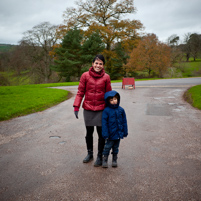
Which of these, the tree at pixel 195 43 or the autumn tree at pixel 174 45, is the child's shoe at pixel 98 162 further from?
the tree at pixel 195 43

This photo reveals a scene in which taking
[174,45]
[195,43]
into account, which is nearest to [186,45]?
[195,43]

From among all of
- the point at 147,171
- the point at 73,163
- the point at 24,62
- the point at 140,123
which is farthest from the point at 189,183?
A: the point at 24,62

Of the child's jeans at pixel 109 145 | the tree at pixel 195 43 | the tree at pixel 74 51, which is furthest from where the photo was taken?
the tree at pixel 195 43

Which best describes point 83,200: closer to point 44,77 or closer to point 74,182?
point 74,182

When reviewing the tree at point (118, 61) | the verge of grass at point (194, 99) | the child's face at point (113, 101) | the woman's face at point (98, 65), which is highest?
the tree at point (118, 61)

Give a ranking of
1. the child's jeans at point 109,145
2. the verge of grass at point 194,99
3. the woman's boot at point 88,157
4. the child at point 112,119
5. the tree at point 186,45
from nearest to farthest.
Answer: the child at point 112,119
the child's jeans at point 109,145
the woman's boot at point 88,157
the verge of grass at point 194,99
the tree at point 186,45

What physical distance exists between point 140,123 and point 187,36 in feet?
206

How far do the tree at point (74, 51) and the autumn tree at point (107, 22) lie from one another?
2.19m

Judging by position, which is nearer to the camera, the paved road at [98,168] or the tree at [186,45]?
the paved road at [98,168]

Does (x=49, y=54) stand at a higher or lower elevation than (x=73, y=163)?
higher

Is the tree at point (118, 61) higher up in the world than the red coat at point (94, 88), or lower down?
higher up

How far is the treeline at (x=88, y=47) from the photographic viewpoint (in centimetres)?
2877

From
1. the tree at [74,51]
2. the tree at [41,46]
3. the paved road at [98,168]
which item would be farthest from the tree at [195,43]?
the paved road at [98,168]

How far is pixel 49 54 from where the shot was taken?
1251 inches
